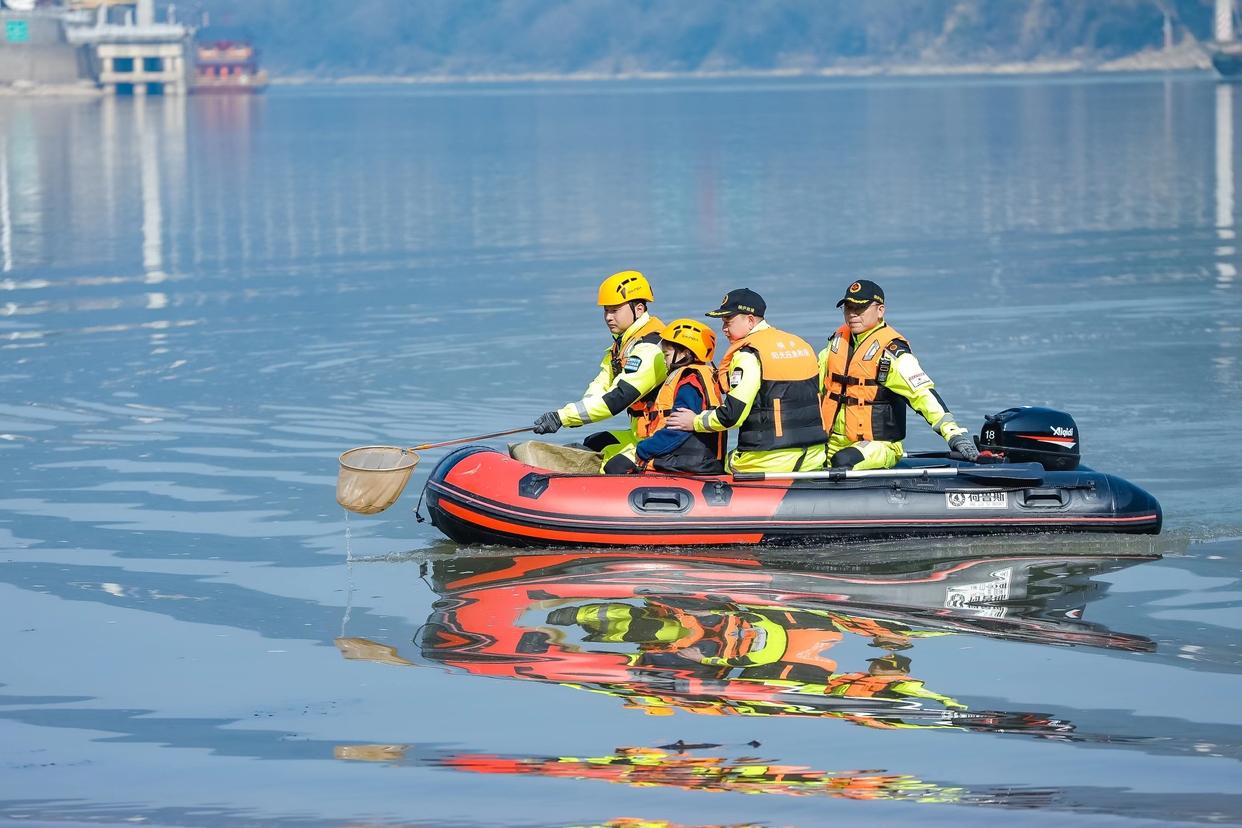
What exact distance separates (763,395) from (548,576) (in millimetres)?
1709

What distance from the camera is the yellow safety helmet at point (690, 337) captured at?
30.6 ft

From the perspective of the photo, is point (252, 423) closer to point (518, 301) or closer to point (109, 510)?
point (109, 510)

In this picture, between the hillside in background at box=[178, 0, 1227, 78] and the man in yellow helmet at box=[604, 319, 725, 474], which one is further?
the hillside in background at box=[178, 0, 1227, 78]

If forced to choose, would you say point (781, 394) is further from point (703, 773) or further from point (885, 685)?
point (703, 773)

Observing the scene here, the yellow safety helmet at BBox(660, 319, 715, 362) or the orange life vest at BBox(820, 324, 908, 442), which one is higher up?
the yellow safety helmet at BBox(660, 319, 715, 362)

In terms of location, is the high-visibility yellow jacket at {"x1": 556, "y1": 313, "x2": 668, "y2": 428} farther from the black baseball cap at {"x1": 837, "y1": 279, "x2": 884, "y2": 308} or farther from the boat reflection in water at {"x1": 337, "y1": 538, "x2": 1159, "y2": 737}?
→ the black baseball cap at {"x1": 837, "y1": 279, "x2": 884, "y2": 308}

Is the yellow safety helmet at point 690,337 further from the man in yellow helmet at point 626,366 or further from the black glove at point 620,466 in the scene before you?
the black glove at point 620,466

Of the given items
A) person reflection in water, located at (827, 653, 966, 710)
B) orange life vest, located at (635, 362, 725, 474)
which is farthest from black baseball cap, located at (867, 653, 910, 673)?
orange life vest, located at (635, 362, 725, 474)

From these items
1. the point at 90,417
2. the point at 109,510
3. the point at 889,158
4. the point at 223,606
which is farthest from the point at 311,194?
the point at 223,606

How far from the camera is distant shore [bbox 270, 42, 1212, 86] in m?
153

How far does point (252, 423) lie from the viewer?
13414mm

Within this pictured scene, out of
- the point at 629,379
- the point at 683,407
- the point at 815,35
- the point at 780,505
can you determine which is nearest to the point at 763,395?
the point at 683,407

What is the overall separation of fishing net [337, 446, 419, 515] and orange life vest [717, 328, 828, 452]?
201 centimetres

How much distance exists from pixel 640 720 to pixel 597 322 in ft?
36.1
